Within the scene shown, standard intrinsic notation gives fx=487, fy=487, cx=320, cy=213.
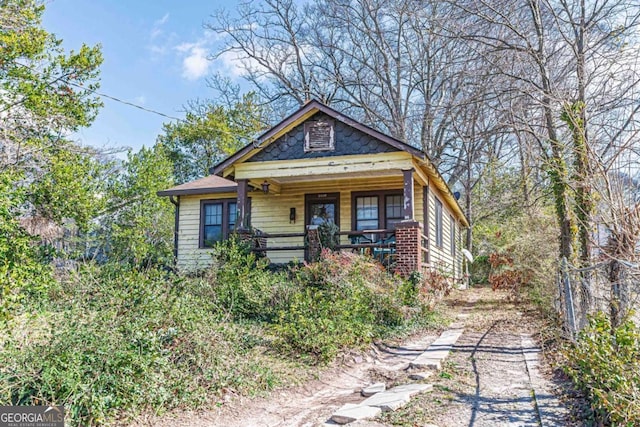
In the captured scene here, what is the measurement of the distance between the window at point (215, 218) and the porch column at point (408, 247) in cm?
592

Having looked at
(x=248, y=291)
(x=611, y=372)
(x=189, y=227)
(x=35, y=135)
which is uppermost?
(x=35, y=135)

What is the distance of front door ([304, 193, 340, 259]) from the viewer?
14242 mm

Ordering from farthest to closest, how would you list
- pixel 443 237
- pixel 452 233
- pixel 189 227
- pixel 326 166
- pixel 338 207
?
pixel 452 233 → pixel 443 237 → pixel 189 227 → pixel 338 207 → pixel 326 166

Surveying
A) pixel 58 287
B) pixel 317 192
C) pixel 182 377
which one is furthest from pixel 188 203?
pixel 182 377

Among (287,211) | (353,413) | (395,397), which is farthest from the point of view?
(287,211)

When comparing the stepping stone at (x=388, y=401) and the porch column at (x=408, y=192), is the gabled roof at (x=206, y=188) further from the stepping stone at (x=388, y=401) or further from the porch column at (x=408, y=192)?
the stepping stone at (x=388, y=401)

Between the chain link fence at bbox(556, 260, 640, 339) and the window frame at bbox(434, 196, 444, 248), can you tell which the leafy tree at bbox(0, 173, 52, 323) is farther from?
the window frame at bbox(434, 196, 444, 248)

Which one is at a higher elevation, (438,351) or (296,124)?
(296,124)

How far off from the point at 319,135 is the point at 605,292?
7.86 metres

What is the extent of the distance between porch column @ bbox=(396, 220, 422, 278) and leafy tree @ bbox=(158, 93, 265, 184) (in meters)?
16.4

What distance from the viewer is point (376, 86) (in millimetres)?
26031

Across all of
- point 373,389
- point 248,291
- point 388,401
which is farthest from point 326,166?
point 388,401

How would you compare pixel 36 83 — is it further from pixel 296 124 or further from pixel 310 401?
pixel 310 401

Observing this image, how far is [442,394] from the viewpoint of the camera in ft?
16.1
